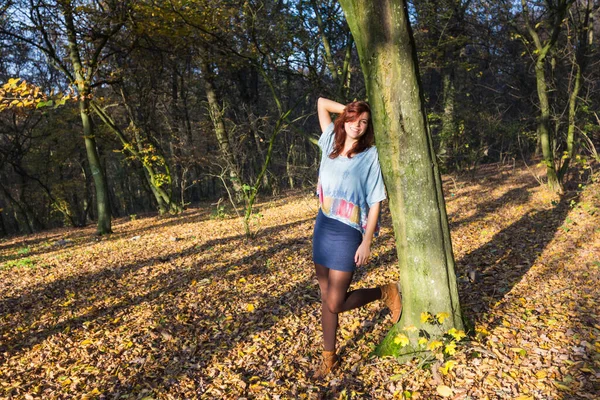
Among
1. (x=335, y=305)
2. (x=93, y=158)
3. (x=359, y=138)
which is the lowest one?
(x=335, y=305)

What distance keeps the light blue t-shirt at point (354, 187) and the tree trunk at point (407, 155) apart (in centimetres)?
8

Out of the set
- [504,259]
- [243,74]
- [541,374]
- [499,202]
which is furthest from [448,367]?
[243,74]

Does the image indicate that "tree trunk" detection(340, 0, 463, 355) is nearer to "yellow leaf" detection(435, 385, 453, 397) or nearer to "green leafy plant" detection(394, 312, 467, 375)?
"green leafy plant" detection(394, 312, 467, 375)

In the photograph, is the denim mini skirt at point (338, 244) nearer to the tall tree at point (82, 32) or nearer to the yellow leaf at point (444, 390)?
the yellow leaf at point (444, 390)

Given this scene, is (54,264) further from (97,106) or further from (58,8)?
(58,8)

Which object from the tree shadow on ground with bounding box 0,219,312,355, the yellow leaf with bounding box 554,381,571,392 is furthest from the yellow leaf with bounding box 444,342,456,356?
the tree shadow on ground with bounding box 0,219,312,355

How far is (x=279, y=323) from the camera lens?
13.0 ft

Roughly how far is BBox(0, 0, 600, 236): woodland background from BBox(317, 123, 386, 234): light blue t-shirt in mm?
3188

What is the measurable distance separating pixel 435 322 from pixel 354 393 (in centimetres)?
75

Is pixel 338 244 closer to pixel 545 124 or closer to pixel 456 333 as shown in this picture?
pixel 456 333

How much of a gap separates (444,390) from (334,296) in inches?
35.6

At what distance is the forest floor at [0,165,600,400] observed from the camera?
256 cm

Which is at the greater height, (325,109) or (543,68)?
(543,68)

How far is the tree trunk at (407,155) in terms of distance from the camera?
237 centimetres
